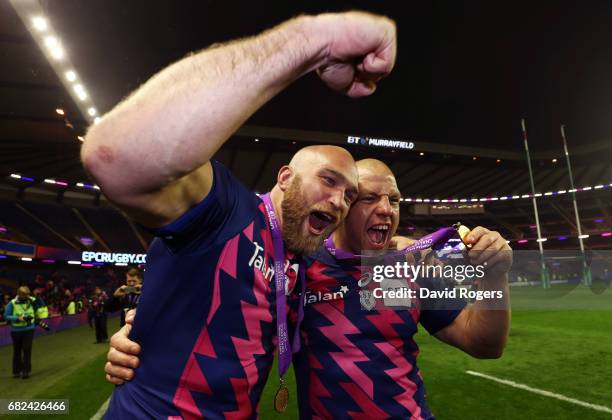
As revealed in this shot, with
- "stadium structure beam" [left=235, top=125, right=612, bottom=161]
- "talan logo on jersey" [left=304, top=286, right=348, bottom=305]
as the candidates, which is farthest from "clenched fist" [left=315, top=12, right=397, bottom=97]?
"stadium structure beam" [left=235, top=125, right=612, bottom=161]

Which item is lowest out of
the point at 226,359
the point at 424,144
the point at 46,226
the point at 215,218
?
the point at 226,359

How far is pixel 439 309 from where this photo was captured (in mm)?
2354

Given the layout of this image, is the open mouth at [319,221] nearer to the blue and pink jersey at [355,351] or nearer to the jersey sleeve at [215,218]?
the blue and pink jersey at [355,351]

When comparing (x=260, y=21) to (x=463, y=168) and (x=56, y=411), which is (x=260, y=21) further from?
(x=463, y=168)

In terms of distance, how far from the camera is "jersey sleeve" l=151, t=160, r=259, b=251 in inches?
41.0

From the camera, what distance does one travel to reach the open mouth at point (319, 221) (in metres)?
1.87

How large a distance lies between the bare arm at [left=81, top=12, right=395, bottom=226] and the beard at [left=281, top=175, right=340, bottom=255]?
75 cm

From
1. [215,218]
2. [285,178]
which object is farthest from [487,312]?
[215,218]

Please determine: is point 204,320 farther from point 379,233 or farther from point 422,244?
point 379,233

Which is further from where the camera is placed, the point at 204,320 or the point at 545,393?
the point at 545,393

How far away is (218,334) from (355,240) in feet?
5.23

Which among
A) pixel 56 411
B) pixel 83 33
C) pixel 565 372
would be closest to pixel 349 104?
pixel 83 33

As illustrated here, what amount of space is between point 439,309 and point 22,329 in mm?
9552

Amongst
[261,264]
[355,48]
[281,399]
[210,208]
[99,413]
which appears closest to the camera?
[355,48]
